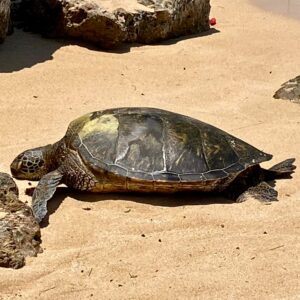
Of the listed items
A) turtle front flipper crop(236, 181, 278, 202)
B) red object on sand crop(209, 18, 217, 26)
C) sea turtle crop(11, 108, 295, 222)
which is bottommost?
red object on sand crop(209, 18, 217, 26)

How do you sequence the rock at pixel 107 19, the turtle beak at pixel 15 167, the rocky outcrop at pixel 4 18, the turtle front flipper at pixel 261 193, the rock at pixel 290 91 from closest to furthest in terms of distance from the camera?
the turtle front flipper at pixel 261 193
the turtle beak at pixel 15 167
the rock at pixel 290 91
the rocky outcrop at pixel 4 18
the rock at pixel 107 19

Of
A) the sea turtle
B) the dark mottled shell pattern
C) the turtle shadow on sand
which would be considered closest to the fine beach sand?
the turtle shadow on sand

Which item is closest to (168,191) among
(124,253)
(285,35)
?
(124,253)

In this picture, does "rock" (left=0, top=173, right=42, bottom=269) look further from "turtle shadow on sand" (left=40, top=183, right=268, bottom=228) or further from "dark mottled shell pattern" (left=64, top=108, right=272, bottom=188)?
"dark mottled shell pattern" (left=64, top=108, right=272, bottom=188)

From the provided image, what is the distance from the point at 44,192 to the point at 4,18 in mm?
3650

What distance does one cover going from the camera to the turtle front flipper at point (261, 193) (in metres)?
4.89

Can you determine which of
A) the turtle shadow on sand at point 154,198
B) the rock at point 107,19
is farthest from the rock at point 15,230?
the rock at point 107,19

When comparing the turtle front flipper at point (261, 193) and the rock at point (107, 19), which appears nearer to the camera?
the turtle front flipper at point (261, 193)

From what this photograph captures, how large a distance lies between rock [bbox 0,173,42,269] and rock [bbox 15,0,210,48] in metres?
4.35

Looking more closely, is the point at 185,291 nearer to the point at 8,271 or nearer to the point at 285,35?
the point at 8,271

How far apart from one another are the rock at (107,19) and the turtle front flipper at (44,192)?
3.70 metres

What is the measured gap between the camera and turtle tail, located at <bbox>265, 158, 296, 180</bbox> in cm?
529

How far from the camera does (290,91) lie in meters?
7.30

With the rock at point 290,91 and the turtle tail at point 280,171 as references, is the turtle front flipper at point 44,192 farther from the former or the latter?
the rock at point 290,91
